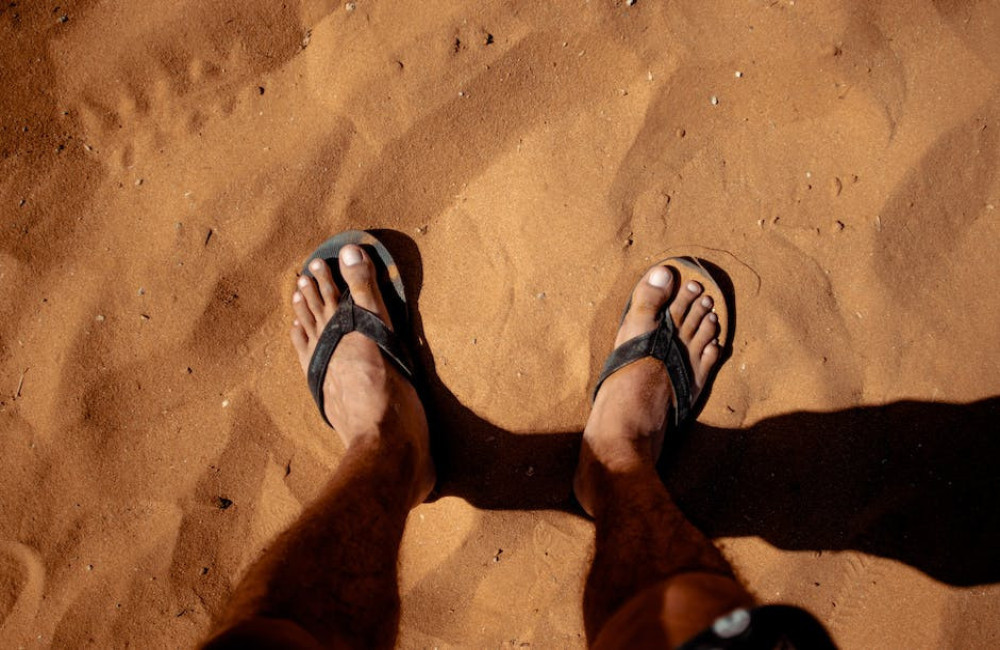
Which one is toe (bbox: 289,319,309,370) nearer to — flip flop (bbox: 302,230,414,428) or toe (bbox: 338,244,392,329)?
flip flop (bbox: 302,230,414,428)

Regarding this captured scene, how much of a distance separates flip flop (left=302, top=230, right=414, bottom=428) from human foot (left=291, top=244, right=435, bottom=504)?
0.06 ft

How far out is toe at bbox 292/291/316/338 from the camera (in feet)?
6.52

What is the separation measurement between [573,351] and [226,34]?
1.65 metres

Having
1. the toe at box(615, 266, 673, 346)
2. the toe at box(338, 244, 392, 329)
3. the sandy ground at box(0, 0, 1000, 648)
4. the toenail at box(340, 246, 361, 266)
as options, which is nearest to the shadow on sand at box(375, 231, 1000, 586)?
the sandy ground at box(0, 0, 1000, 648)

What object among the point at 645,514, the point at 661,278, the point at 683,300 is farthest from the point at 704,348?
the point at 645,514

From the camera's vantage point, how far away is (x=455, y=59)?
1918 millimetres

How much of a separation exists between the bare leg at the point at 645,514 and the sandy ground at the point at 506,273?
12cm

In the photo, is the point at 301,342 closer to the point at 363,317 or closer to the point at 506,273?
the point at 363,317

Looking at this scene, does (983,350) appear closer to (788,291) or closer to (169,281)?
(788,291)

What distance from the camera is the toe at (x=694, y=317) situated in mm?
1960

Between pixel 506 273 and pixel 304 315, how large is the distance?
0.75m

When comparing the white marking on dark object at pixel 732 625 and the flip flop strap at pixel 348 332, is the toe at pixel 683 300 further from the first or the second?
the white marking on dark object at pixel 732 625

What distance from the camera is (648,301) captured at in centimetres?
192

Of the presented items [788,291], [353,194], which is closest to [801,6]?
[788,291]
